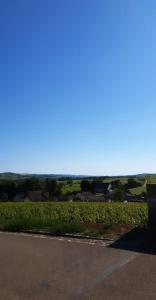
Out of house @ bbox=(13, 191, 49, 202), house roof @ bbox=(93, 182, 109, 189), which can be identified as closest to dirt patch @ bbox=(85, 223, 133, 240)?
house @ bbox=(13, 191, 49, 202)

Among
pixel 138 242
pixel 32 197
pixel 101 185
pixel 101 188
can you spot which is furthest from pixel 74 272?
pixel 101 185

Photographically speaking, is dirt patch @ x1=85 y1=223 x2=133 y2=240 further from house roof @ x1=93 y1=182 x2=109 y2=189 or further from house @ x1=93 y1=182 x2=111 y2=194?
house roof @ x1=93 y1=182 x2=109 y2=189

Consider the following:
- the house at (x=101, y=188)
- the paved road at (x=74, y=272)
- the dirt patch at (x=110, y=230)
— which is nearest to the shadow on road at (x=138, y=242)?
the paved road at (x=74, y=272)

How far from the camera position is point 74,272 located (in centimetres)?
693

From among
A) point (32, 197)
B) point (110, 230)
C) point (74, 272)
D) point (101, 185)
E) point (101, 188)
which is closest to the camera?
point (74, 272)

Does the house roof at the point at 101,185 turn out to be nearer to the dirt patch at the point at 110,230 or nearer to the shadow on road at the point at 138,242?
the dirt patch at the point at 110,230

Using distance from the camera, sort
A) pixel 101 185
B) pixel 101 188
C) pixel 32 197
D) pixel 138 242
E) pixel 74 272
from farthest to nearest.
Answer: pixel 101 185 → pixel 101 188 → pixel 32 197 → pixel 138 242 → pixel 74 272

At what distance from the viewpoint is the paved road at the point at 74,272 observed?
5773mm

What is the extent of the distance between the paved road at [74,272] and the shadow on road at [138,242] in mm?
50

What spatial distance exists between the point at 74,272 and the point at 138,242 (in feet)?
9.52

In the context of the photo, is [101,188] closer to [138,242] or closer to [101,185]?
[101,185]

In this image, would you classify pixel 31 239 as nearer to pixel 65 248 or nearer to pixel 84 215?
pixel 65 248

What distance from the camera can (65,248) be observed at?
29.3 feet

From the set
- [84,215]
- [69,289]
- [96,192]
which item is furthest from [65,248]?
[96,192]
